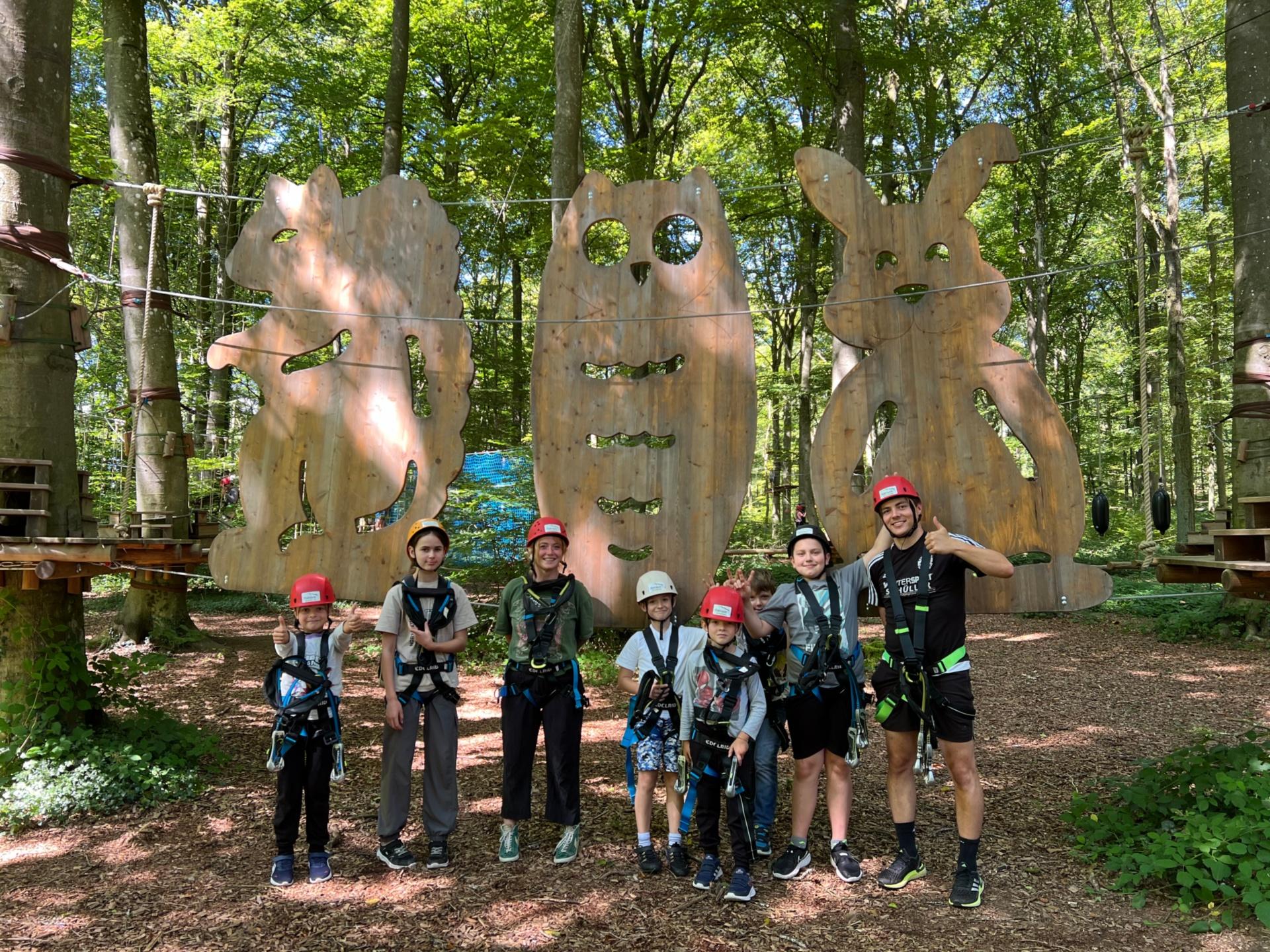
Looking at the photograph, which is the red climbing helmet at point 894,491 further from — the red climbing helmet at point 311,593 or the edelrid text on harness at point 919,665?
the red climbing helmet at point 311,593

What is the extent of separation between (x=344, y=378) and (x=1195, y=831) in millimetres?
5351

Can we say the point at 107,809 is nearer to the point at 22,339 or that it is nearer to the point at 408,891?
the point at 408,891

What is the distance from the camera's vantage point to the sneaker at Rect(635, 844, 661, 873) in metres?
3.99

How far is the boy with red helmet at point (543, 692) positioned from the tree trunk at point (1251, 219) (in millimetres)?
4093

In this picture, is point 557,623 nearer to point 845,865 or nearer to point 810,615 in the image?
point 810,615

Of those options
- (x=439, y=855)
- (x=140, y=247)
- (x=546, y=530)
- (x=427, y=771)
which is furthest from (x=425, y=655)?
(x=140, y=247)

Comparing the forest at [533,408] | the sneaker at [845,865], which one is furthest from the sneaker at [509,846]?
the sneaker at [845,865]

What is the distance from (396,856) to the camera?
13.4ft

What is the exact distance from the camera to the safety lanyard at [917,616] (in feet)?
12.3

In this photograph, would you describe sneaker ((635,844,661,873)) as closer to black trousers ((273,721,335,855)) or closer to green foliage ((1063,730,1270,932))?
black trousers ((273,721,335,855))

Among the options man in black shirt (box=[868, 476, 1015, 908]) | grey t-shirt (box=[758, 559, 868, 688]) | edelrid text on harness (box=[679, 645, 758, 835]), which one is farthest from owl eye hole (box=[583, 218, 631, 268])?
edelrid text on harness (box=[679, 645, 758, 835])

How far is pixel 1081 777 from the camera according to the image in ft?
17.9

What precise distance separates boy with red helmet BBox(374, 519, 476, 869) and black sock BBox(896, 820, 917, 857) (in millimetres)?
2246

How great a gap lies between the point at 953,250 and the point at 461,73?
1484 centimetres
